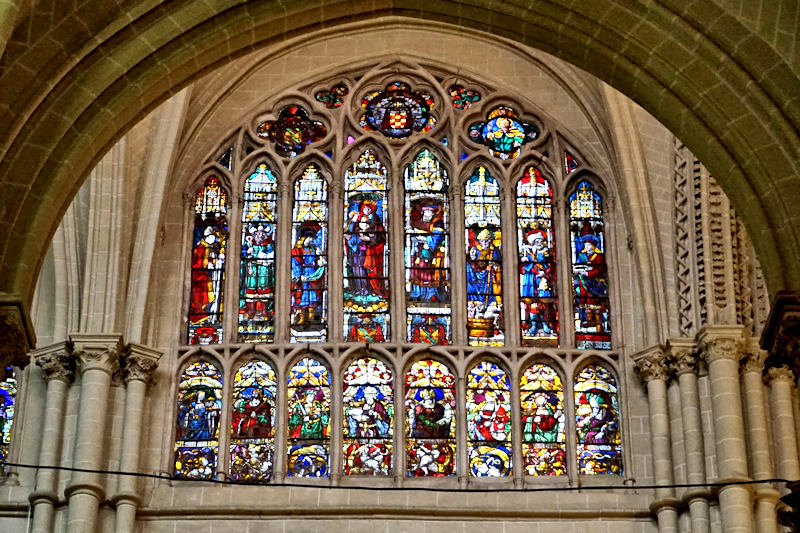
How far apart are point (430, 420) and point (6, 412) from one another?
482 centimetres

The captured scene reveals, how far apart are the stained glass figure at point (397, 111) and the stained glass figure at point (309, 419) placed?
11.2ft

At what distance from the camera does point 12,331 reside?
13.8m

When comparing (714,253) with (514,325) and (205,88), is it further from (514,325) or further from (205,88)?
(205,88)

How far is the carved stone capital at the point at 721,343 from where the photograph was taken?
20.4 meters

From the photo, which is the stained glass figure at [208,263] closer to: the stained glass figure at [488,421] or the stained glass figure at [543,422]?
the stained glass figure at [488,421]

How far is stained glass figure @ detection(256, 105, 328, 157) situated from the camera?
915 inches

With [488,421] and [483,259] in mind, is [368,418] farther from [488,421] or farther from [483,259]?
[483,259]

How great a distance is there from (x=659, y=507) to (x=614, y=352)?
2.32 metres

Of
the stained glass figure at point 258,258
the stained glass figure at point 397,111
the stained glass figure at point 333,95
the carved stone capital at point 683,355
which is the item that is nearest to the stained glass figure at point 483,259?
the stained glass figure at point 397,111

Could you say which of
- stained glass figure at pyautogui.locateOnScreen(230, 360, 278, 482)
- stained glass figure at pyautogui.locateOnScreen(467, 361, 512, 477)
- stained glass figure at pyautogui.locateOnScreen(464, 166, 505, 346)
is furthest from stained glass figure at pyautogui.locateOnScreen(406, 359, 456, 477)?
stained glass figure at pyautogui.locateOnScreen(230, 360, 278, 482)

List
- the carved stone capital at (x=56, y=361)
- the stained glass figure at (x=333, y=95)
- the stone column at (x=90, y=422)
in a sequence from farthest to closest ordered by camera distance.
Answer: the stained glass figure at (x=333, y=95), the carved stone capital at (x=56, y=361), the stone column at (x=90, y=422)

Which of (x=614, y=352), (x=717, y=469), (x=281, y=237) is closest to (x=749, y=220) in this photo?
(x=717, y=469)

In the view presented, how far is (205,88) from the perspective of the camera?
75.6 feet

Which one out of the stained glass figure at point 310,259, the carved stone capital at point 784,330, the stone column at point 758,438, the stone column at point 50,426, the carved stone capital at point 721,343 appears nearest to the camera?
the carved stone capital at point 784,330
